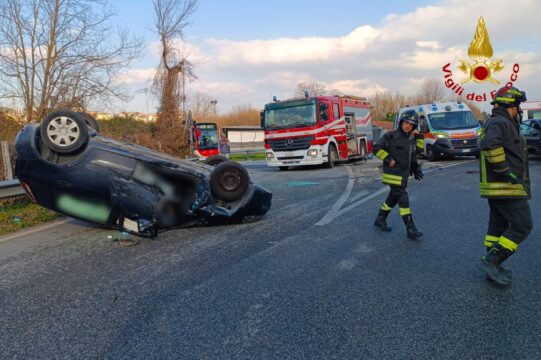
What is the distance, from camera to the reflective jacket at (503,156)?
154 inches

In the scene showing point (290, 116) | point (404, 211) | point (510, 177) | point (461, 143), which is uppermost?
point (290, 116)

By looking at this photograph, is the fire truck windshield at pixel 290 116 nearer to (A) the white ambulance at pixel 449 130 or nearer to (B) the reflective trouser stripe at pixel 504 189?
(A) the white ambulance at pixel 449 130

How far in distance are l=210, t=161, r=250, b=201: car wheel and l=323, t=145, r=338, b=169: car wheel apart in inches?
438

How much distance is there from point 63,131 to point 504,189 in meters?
4.93

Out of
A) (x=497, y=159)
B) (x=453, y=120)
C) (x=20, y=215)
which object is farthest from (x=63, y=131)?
(x=453, y=120)

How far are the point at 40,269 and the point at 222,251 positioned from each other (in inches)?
76.1

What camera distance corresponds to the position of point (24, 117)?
13648mm

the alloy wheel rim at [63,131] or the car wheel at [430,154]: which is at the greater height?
the alloy wheel rim at [63,131]

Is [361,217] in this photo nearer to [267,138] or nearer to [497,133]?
[497,133]

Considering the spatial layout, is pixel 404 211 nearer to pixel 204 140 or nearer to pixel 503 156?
pixel 503 156

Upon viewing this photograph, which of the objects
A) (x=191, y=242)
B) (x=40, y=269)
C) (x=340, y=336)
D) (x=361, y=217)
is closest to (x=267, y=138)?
(x=361, y=217)

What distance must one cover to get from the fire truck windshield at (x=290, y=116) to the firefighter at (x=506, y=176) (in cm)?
1297

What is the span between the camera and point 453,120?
1914 cm

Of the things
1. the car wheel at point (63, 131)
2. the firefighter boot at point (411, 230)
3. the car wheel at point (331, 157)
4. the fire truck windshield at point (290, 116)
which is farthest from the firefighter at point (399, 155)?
the car wheel at point (331, 157)
